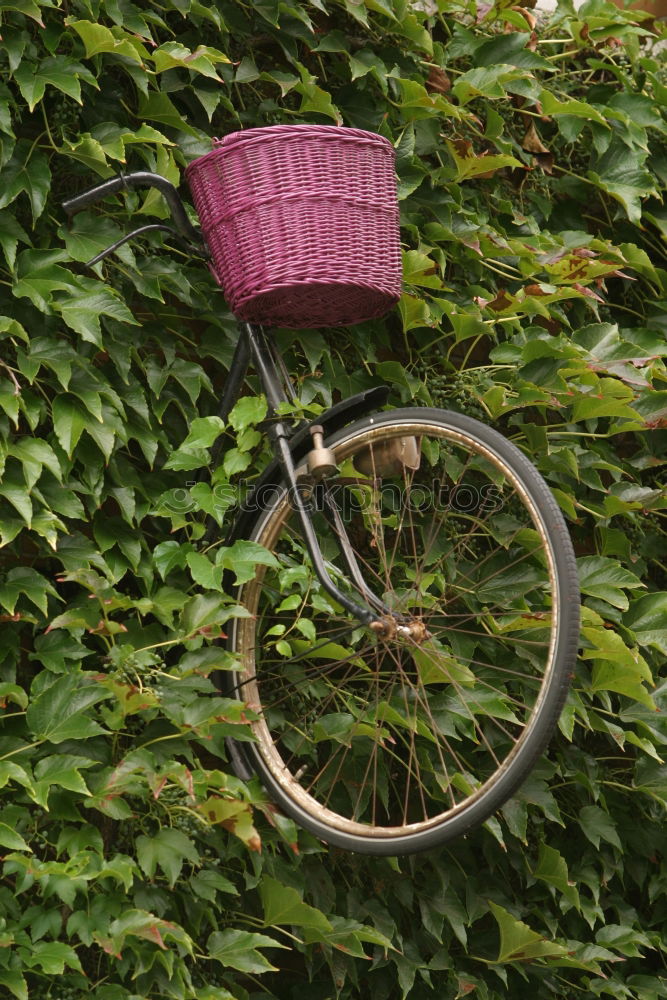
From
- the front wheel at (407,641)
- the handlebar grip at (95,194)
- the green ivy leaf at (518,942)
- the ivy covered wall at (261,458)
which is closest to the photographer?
the front wheel at (407,641)

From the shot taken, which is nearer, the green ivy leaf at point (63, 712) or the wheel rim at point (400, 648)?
the green ivy leaf at point (63, 712)

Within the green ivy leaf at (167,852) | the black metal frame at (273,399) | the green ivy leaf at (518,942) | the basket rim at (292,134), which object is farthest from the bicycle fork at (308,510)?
the green ivy leaf at (518,942)

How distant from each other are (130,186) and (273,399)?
417mm

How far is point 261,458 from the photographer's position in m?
2.09

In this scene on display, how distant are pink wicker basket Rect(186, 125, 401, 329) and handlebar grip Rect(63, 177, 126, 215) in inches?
5.6

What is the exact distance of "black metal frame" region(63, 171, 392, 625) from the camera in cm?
184

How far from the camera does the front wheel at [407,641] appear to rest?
1.70 metres

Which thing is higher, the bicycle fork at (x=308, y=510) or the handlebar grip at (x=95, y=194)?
the handlebar grip at (x=95, y=194)

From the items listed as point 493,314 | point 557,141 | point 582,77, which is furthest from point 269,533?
point 582,77

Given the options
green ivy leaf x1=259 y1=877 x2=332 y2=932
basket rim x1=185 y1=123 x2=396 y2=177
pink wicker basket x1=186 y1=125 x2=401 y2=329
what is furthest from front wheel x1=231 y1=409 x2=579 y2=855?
basket rim x1=185 y1=123 x2=396 y2=177

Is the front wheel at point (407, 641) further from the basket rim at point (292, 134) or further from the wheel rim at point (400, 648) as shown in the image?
the basket rim at point (292, 134)

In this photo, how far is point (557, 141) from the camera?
282cm

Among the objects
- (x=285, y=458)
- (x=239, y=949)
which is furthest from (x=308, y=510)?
(x=239, y=949)

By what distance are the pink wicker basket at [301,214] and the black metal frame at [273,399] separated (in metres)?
0.11
